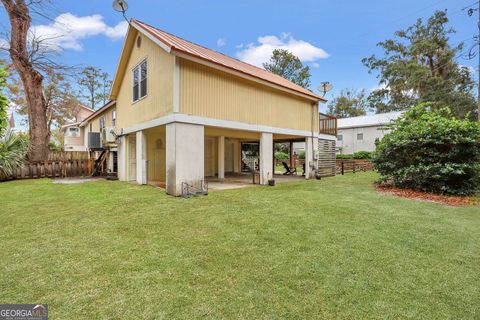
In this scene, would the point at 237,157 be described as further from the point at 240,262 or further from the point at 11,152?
the point at 240,262

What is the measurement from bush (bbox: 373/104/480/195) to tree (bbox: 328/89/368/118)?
36.1 meters

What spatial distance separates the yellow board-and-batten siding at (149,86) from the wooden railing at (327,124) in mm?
9559

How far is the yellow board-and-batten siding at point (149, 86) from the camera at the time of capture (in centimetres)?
820

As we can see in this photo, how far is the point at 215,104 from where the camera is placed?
29.3 ft

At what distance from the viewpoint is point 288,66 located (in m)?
32.2

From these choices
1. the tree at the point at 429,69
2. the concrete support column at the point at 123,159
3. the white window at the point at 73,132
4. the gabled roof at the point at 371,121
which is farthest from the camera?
the gabled roof at the point at 371,121

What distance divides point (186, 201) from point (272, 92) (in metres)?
6.87

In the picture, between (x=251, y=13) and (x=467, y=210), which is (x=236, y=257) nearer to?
(x=467, y=210)

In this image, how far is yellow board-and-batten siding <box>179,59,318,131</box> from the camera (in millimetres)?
8172

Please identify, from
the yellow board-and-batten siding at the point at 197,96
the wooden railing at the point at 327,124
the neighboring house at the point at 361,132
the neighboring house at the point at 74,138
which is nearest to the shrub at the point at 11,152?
the yellow board-and-batten siding at the point at 197,96

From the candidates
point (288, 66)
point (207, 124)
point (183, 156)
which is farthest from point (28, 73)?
point (288, 66)

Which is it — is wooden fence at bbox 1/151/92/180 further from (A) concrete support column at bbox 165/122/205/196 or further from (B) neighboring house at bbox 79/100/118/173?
A: (A) concrete support column at bbox 165/122/205/196

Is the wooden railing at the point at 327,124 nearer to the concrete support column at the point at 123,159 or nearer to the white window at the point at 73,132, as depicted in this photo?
the concrete support column at the point at 123,159

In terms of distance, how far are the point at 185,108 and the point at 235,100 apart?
95.4 inches
